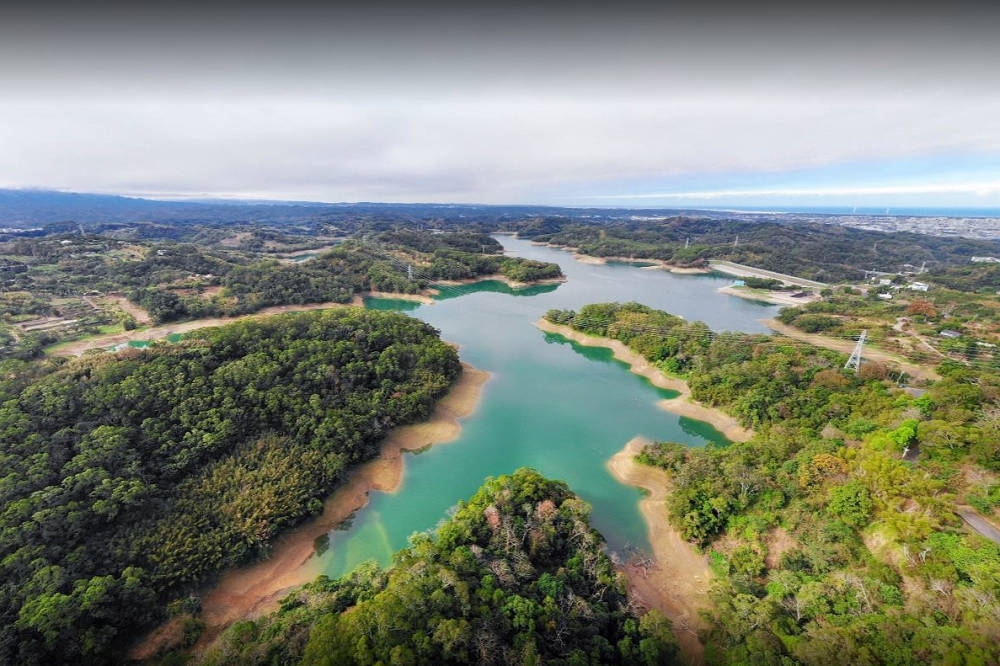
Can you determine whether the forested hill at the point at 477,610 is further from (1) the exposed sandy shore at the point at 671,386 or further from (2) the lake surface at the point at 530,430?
(1) the exposed sandy shore at the point at 671,386

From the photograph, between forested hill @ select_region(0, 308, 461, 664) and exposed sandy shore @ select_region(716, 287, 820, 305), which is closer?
forested hill @ select_region(0, 308, 461, 664)

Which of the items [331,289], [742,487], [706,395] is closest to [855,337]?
[706,395]

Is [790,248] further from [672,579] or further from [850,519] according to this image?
[672,579]

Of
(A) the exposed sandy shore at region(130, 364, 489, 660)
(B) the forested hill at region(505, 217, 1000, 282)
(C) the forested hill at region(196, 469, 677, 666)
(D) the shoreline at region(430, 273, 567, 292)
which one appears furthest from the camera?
(B) the forested hill at region(505, 217, 1000, 282)

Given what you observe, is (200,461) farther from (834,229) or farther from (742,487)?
(834,229)

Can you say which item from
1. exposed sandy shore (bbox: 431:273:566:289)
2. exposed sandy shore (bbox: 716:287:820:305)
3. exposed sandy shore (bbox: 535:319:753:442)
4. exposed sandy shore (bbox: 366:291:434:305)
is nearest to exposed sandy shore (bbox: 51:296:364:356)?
exposed sandy shore (bbox: 366:291:434:305)

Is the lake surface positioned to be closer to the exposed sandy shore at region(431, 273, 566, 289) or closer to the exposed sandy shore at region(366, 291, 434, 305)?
the exposed sandy shore at region(366, 291, 434, 305)

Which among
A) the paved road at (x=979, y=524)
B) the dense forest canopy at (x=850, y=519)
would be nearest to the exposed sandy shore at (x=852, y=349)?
the dense forest canopy at (x=850, y=519)

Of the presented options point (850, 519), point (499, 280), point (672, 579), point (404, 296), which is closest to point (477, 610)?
point (672, 579)
